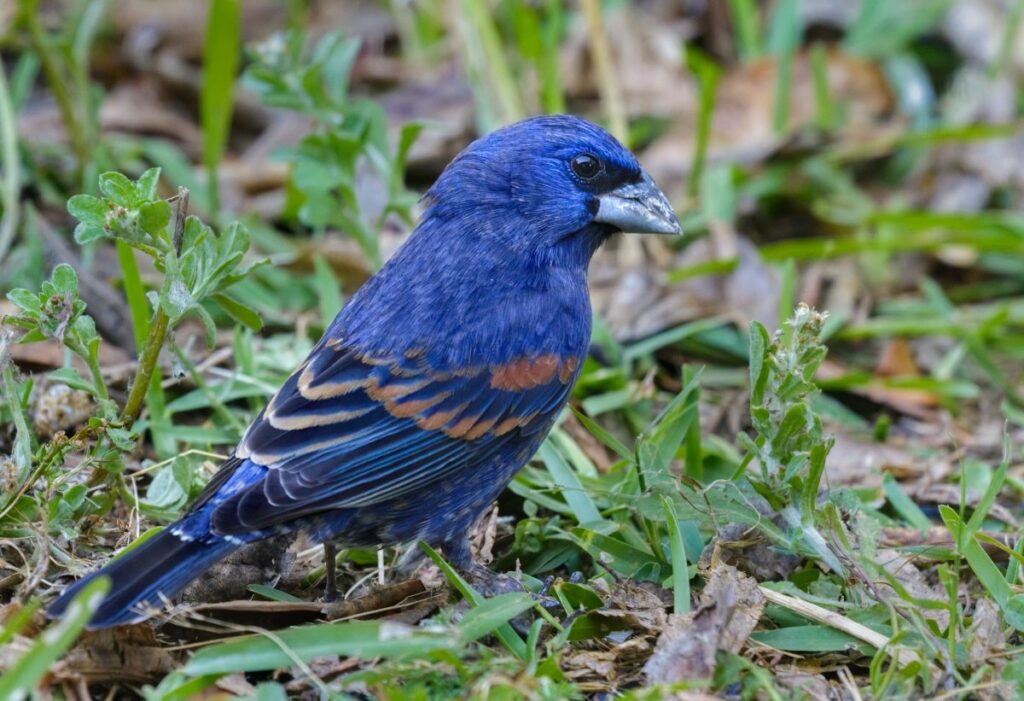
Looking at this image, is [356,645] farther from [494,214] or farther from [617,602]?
[494,214]

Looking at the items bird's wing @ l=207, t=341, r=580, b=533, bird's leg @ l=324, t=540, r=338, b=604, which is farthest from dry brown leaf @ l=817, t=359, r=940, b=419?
bird's leg @ l=324, t=540, r=338, b=604

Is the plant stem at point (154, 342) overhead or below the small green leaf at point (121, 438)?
overhead

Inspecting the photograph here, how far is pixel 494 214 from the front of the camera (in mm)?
3986

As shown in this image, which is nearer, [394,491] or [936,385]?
[394,491]

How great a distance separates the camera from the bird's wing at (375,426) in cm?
327

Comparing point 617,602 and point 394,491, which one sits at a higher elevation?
point 394,491

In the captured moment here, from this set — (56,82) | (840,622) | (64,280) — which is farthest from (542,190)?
(56,82)

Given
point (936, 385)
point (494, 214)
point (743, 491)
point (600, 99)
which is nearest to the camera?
point (743, 491)

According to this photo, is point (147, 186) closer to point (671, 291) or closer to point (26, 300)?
point (26, 300)

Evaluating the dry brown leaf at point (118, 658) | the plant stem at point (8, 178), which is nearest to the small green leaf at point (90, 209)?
the dry brown leaf at point (118, 658)

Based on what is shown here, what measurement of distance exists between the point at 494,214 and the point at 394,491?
993mm

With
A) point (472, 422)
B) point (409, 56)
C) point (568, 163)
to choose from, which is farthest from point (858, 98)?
point (472, 422)

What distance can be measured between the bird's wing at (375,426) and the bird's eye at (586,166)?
60 centimetres

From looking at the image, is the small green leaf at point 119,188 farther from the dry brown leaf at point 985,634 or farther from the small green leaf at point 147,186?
the dry brown leaf at point 985,634
